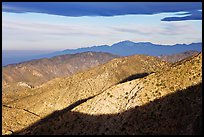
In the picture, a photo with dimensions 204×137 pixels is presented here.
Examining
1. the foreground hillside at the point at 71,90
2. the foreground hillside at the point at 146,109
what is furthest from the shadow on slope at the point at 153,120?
the foreground hillside at the point at 71,90

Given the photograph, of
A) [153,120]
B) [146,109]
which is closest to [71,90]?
[146,109]

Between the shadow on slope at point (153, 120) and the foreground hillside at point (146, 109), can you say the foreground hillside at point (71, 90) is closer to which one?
the foreground hillside at point (146, 109)

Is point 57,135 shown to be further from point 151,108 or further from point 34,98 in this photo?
point 34,98

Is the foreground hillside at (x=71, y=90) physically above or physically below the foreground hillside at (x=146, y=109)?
below

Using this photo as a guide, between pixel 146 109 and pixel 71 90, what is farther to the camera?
pixel 71 90

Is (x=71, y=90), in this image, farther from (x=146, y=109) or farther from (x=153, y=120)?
(x=153, y=120)

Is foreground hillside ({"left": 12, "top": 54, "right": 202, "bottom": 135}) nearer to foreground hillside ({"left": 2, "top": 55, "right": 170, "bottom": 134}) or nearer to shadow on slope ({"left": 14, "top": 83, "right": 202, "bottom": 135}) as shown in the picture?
shadow on slope ({"left": 14, "top": 83, "right": 202, "bottom": 135})

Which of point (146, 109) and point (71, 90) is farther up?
point (146, 109)

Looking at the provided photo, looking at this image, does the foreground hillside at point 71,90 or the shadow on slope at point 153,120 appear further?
the foreground hillside at point 71,90
